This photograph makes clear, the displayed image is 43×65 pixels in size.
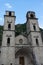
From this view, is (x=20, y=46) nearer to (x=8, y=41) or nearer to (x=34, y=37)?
(x=8, y=41)

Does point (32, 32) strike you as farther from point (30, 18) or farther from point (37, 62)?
point (37, 62)

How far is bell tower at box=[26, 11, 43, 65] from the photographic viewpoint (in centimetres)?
2105

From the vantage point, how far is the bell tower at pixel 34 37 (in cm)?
2105

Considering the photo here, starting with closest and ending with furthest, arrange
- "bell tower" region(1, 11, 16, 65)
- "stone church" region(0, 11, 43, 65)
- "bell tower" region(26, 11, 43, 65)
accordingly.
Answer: "bell tower" region(1, 11, 16, 65), "stone church" region(0, 11, 43, 65), "bell tower" region(26, 11, 43, 65)

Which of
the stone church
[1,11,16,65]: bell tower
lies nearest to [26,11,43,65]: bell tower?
the stone church

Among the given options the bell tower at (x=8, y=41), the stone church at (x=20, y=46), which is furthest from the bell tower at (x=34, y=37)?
the bell tower at (x=8, y=41)

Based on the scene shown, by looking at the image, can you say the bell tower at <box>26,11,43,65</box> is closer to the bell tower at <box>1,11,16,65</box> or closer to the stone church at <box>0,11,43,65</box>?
the stone church at <box>0,11,43,65</box>

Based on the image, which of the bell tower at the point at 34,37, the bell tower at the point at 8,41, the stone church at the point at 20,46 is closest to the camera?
the bell tower at the point at 8,41

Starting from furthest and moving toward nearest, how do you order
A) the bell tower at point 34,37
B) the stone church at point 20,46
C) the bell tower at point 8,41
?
1. the bell tower at point 34,37
2. the stone church at point 20,46
3. the bell tower at point 8,41

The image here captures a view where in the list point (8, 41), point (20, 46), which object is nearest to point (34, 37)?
point (20, 46)

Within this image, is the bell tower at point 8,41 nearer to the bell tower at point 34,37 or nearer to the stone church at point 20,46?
the stone church at point 20,46

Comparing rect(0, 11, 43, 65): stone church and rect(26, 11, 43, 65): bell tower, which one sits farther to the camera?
rect(26, 11, 43, 65): bell tower

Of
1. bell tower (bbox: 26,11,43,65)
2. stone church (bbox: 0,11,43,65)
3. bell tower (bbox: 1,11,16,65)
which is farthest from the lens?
bell tower (bbox: 26,11,43,65)

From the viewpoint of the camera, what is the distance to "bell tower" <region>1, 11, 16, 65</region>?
1981 centimetres
